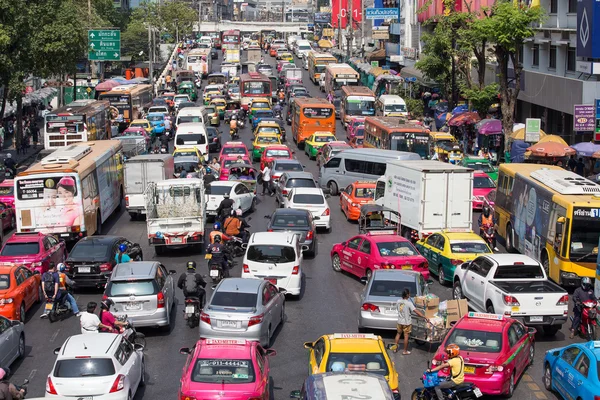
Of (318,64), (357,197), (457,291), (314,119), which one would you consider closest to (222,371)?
(457,291)

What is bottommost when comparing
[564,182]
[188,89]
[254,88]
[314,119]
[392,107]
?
[314,119]

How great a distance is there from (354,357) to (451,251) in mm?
10579

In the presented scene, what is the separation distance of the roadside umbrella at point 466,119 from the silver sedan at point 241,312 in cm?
3449

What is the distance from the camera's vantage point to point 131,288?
20.2 metres

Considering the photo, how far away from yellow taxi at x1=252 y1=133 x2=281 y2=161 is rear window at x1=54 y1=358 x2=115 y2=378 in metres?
34.0

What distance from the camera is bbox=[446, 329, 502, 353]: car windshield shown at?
648 inches

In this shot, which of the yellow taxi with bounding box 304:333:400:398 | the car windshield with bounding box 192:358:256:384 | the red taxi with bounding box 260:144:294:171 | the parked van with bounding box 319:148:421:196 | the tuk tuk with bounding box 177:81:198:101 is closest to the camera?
the car windshield with bounding box 192:358:256:384

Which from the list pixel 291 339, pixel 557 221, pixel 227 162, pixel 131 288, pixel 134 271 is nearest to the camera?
pixel 131 288

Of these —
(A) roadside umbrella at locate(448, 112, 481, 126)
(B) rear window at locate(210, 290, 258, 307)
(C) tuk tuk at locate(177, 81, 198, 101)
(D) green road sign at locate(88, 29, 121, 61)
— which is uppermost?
(D) green road sign at locate(88, 29, 121, 61)

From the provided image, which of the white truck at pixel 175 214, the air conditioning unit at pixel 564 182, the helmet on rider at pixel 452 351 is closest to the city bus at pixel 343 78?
the white truck at pixel 175 214

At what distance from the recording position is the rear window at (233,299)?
19141mm

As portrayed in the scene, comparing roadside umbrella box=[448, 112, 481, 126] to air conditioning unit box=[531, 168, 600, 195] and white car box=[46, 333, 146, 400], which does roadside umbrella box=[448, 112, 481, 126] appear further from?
white car box=[46, 333, 146, 400]

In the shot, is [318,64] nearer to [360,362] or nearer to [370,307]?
[370,307]

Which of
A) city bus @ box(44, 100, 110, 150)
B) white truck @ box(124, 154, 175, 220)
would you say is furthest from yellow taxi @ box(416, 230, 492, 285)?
city bus @ box(44, 100, 110, 150)
